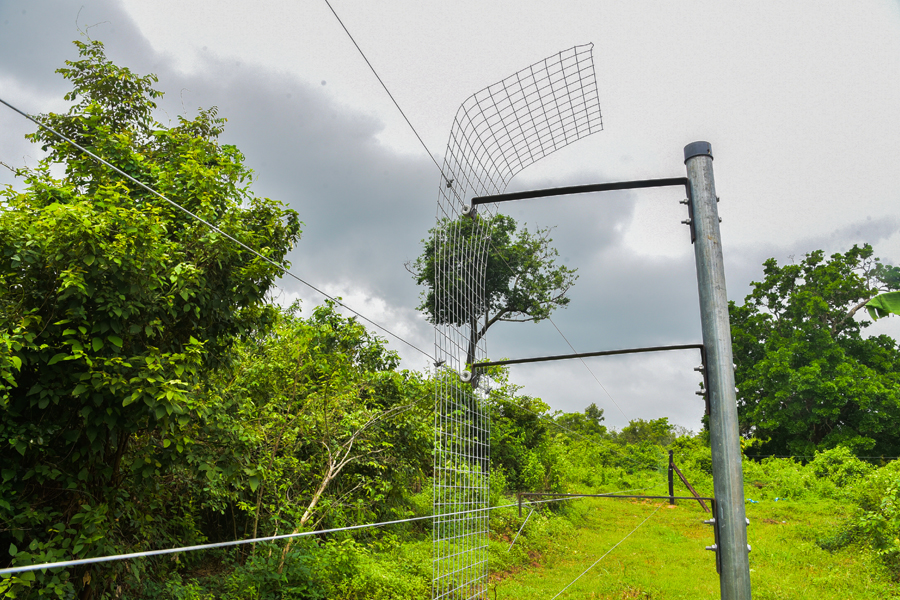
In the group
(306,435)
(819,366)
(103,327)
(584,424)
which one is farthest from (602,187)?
(584,424)

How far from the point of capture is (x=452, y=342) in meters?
2.71

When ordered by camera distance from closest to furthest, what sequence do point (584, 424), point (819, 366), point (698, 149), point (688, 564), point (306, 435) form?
point (698, 149) < point (306, 435) < point (688, 564) < point (819, 366) < point (584, 424)

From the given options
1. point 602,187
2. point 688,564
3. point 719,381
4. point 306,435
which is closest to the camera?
point 719,381

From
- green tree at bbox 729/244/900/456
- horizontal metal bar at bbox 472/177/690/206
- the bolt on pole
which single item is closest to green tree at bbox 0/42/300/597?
horizontal metal bar at bbox 472/177/690/206

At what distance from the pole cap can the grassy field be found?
11.5 feet

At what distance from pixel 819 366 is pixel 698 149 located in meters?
17.7

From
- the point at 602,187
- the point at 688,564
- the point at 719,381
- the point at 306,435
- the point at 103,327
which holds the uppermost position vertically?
the point at 602,187

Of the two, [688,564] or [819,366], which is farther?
[819,366]

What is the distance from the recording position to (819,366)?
1644 cm

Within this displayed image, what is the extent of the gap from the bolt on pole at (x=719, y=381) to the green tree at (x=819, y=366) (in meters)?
17.2

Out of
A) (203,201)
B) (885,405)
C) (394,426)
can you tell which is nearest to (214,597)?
(394,426)

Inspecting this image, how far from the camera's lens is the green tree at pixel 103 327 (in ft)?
9.50

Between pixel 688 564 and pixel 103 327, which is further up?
pixel 103 327

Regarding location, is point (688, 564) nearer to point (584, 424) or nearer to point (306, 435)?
point (306, 435)
